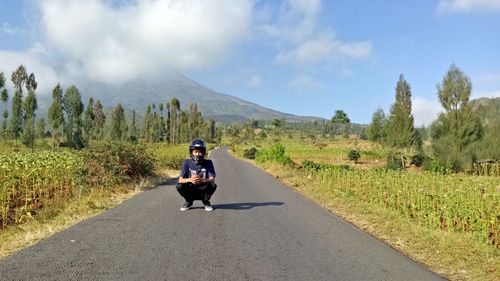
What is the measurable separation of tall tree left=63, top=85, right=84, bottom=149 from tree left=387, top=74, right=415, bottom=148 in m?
54.6

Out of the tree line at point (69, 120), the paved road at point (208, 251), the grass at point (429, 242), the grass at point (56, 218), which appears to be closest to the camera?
the paved road at point (208, 251)

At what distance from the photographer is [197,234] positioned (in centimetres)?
707

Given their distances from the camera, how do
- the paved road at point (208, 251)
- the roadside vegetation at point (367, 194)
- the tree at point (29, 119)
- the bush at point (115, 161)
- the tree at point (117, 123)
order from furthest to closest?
1. the tree at point (117, 123)
2. the tree at point (29, 119)
3. the bush at point (115, 161)
4. the roadside vegetation at point (367, 194)
5. the paved road at point (208, 251)

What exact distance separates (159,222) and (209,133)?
13009cm

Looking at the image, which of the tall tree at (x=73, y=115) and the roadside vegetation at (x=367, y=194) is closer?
the roadside vegetation at (x=367, y=194)

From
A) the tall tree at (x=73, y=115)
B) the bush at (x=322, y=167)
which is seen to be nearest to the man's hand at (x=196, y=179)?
the bush at (x=322, y=167)

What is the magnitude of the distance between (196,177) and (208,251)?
389 cm

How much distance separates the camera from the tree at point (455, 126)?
3581 centimetres

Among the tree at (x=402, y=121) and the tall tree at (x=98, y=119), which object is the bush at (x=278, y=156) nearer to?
the tree at (x=402, y=121)

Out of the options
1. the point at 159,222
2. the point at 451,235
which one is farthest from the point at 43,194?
the point at 451,235

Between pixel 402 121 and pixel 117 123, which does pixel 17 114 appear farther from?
pixel 402 121

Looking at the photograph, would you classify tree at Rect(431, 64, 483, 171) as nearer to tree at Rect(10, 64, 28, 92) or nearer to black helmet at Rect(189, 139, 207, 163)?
black helmet at Rect(189, 139, 207, 163)

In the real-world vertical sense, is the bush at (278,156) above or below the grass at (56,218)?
above

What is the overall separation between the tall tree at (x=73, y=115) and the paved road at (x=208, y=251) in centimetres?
7126
